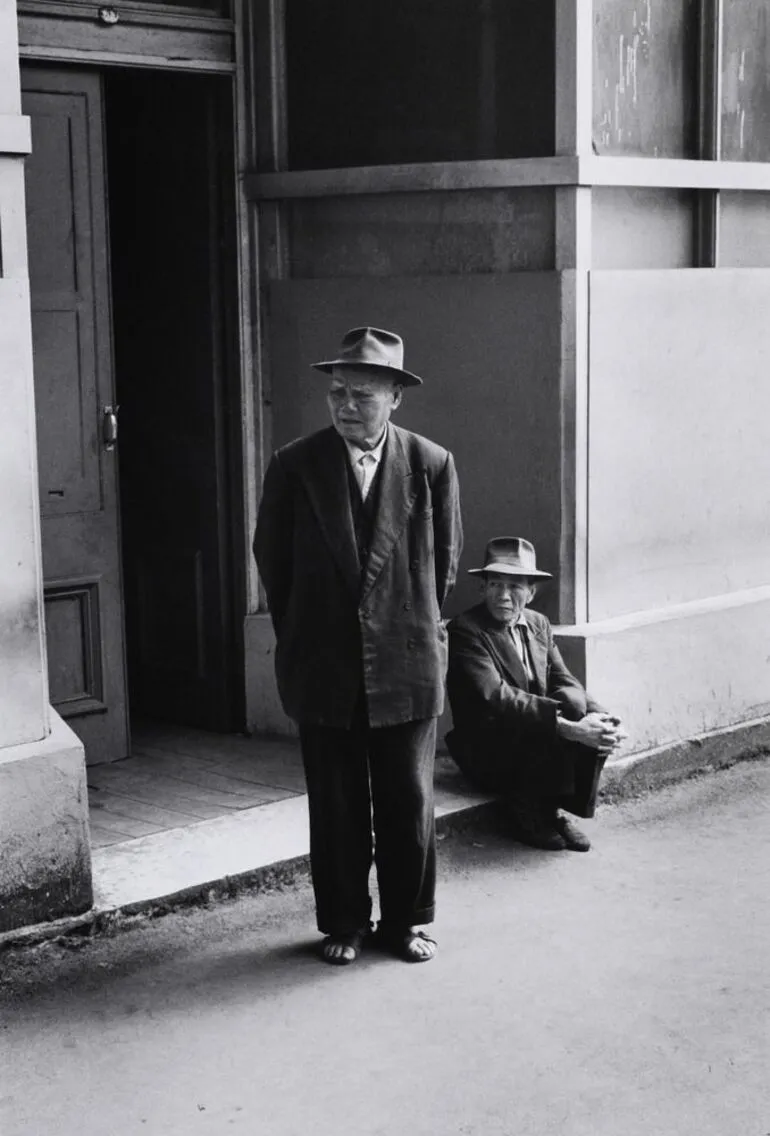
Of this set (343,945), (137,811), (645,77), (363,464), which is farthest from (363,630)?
(645,77)

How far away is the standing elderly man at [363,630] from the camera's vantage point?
534 centimetres

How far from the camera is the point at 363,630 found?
533cm

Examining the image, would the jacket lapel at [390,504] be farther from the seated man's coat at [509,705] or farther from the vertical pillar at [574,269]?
the vertical pillar at [574,269]

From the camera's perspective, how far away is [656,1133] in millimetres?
4383

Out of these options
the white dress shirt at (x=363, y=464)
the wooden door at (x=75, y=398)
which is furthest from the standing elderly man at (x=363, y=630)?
the wooden door at (x=75, y=398)

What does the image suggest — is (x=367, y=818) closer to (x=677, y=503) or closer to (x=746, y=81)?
(x=677, y=503)

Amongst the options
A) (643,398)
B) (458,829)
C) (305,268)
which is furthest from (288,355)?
(458,829)

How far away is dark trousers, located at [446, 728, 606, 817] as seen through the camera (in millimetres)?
6496

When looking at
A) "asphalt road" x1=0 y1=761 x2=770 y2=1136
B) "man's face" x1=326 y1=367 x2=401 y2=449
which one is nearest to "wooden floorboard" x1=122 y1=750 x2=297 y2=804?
"asphalt road" x1=0 y1=761 x2=770 y2=1136

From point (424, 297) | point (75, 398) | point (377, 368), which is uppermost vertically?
point (424, 297)

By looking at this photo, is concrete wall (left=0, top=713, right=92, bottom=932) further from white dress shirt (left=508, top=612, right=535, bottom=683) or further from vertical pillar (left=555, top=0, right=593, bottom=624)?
vertical pillar (left=555, top=0, right=593, bottom=624)

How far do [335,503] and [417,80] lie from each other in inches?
105

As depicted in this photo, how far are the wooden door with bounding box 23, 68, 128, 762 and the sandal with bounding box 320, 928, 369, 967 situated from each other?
2.17 m

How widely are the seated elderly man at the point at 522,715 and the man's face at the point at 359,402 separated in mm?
1284
